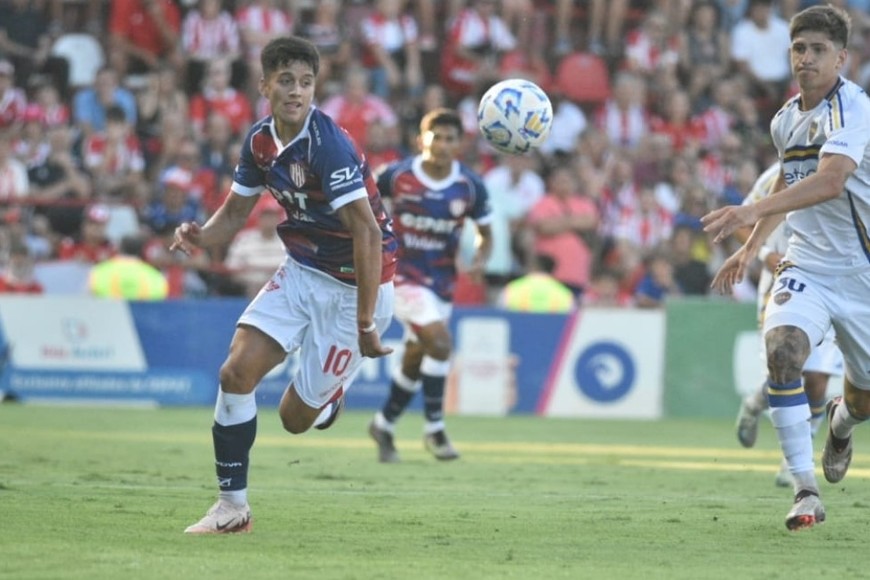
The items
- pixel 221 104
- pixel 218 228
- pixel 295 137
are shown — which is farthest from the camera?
pixel 221 104

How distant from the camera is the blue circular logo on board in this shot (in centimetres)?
1912

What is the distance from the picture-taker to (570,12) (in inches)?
937

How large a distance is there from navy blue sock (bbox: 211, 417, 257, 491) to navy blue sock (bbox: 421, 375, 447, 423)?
17.1ft

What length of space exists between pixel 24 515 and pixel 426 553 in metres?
2.34

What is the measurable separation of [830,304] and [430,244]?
5.43 metres

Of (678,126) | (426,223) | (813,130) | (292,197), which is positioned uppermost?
(813,130)

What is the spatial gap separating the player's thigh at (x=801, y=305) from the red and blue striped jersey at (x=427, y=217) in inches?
202

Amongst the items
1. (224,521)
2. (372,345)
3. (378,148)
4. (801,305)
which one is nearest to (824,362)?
(801,305)

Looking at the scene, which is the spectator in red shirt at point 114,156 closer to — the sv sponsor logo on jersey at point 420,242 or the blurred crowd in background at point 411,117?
the blurred crowd in background at point 411,117

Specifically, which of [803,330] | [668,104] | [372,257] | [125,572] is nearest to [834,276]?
[803,330]

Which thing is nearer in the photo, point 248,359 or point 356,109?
point 248,359

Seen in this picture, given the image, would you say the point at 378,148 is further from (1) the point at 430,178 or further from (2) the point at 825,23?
(2) the point at 825,23

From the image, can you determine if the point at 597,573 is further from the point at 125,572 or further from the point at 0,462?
the point at 0,462

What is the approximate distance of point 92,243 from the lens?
19.6 m
